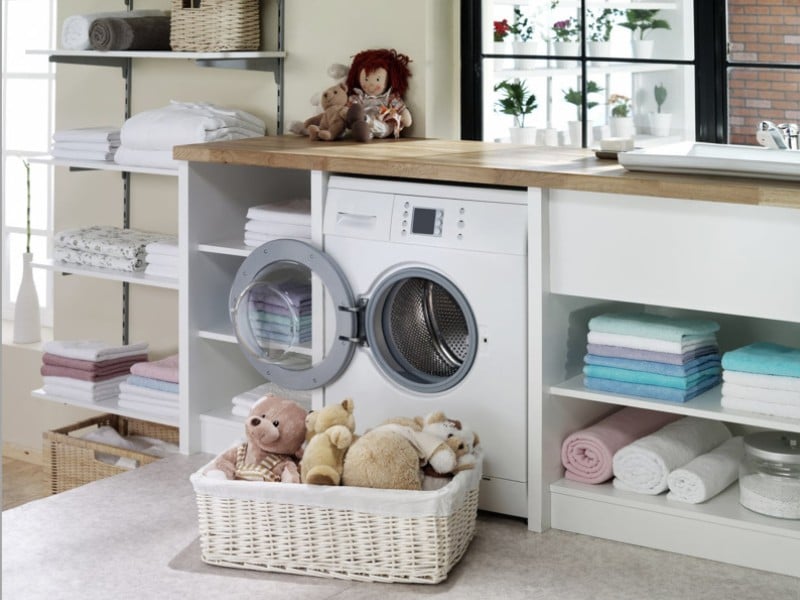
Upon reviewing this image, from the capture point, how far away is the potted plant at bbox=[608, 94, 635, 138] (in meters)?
3.12

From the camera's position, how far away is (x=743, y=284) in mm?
2225

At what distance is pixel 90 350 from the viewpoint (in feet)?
11.8

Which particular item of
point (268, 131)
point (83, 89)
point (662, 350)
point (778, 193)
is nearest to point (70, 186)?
point (83, 89)

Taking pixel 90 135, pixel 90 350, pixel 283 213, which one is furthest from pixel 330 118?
pixel 90 350

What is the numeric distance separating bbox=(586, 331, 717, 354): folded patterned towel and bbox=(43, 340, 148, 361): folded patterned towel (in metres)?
1.83

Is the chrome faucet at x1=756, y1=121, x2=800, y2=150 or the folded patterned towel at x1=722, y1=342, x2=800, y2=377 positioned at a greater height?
the chrome faucet at x1=756, y1=121, x2=800, y2=150

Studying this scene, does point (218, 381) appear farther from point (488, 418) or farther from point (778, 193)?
point (778, 193)

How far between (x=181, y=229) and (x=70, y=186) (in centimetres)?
132

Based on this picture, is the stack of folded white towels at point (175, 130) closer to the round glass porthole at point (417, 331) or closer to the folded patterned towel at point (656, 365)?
the round glass porthole at point (417, 331)

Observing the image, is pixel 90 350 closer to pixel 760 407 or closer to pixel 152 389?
pixel 152 389

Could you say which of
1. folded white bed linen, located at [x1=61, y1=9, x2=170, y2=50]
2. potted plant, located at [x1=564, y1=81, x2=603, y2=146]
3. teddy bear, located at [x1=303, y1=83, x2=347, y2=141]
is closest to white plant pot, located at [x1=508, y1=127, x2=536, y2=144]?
potted plant, located at [x1=564, y1=81, x2=603, y2=146]

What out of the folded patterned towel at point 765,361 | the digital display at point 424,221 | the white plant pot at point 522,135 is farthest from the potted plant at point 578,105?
the folded patterned towel at point 765,361

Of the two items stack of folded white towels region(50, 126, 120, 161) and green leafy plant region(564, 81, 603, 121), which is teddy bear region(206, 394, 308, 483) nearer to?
green leafy plant region(564, 81, 603, 121)

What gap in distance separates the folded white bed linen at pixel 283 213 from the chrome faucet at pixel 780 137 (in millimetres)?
1237
